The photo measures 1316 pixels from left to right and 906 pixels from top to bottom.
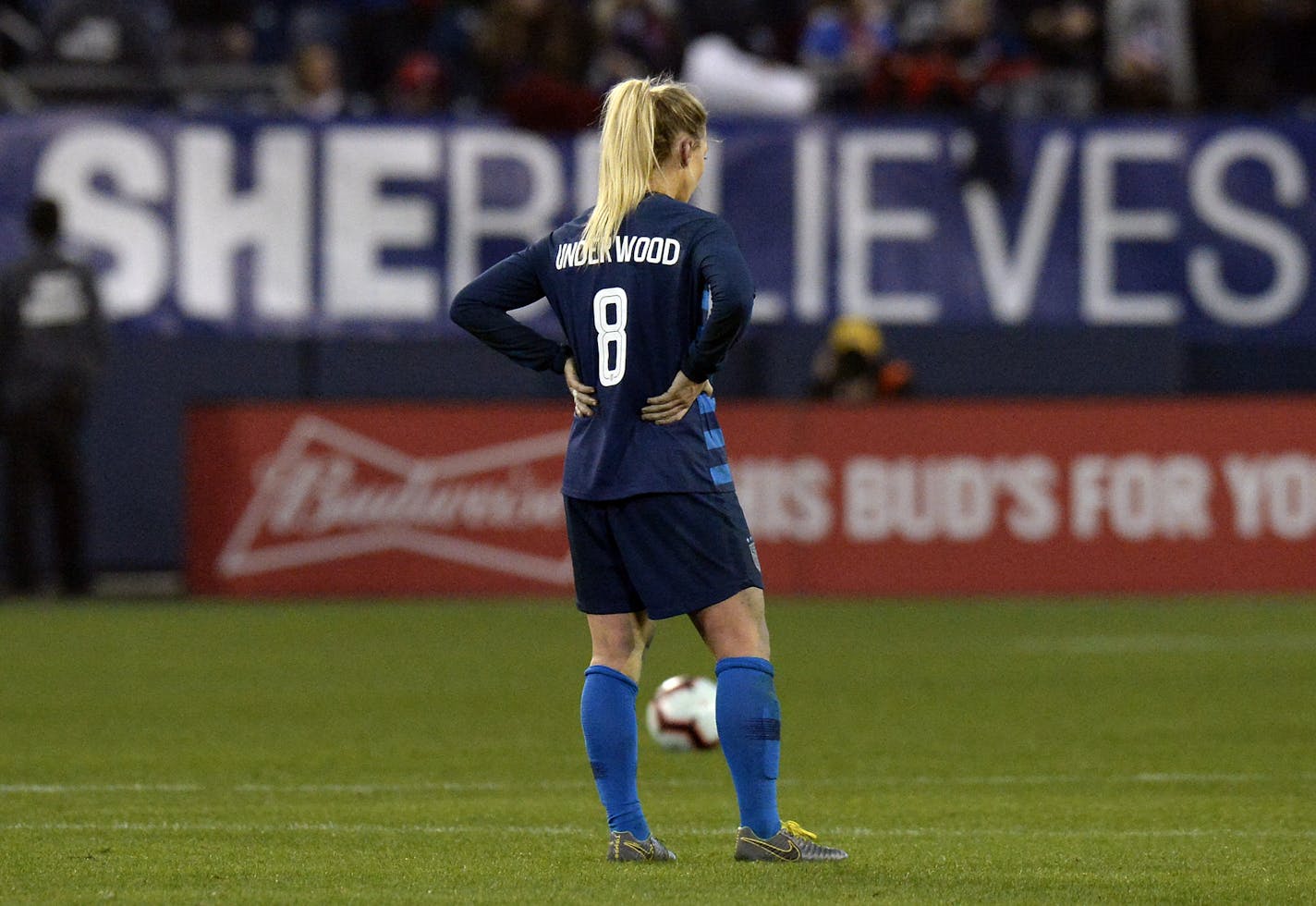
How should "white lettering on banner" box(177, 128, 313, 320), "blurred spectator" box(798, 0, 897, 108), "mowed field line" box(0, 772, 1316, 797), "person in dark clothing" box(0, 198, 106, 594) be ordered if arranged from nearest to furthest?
"mowed field line" box(0, 772, 1316, 797) < "person in dark clothing" box(0, 198, 106, 594) < "white lettering on banner" box(177, 128, 313, 320) < "blurred spectator" box(798, 0, 897, 108)

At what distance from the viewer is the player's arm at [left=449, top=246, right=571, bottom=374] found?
6141 millimetres

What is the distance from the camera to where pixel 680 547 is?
5.84 metres

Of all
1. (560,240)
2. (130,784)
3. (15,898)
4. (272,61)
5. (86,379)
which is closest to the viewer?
(15,898)

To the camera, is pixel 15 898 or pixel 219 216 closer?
pixel 15 898

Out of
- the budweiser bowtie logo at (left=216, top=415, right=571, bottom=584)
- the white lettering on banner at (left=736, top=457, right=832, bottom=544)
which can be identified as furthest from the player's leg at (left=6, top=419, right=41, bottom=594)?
the white lettering on banner at (left=736, top=457, right=832, bottom=544)

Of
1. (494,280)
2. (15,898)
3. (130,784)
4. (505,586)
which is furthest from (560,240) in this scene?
(505,586)

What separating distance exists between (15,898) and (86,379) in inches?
431

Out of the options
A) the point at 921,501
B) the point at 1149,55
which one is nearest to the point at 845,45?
the point at 1149,55

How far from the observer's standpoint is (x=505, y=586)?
16.0 metres

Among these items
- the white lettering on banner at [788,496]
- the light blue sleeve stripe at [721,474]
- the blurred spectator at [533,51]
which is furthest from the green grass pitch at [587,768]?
the blurred spectator at [533,51]

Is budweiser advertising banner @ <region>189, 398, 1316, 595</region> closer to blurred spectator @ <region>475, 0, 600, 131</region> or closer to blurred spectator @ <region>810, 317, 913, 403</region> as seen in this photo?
blurred spectator @ <region>810, 317, 913, 403</region>

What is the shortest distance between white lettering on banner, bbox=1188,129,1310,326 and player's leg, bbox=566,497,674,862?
12827 millimetres

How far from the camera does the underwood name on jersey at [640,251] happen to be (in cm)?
585

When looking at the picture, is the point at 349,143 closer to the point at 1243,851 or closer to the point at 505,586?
the point at 505,586
